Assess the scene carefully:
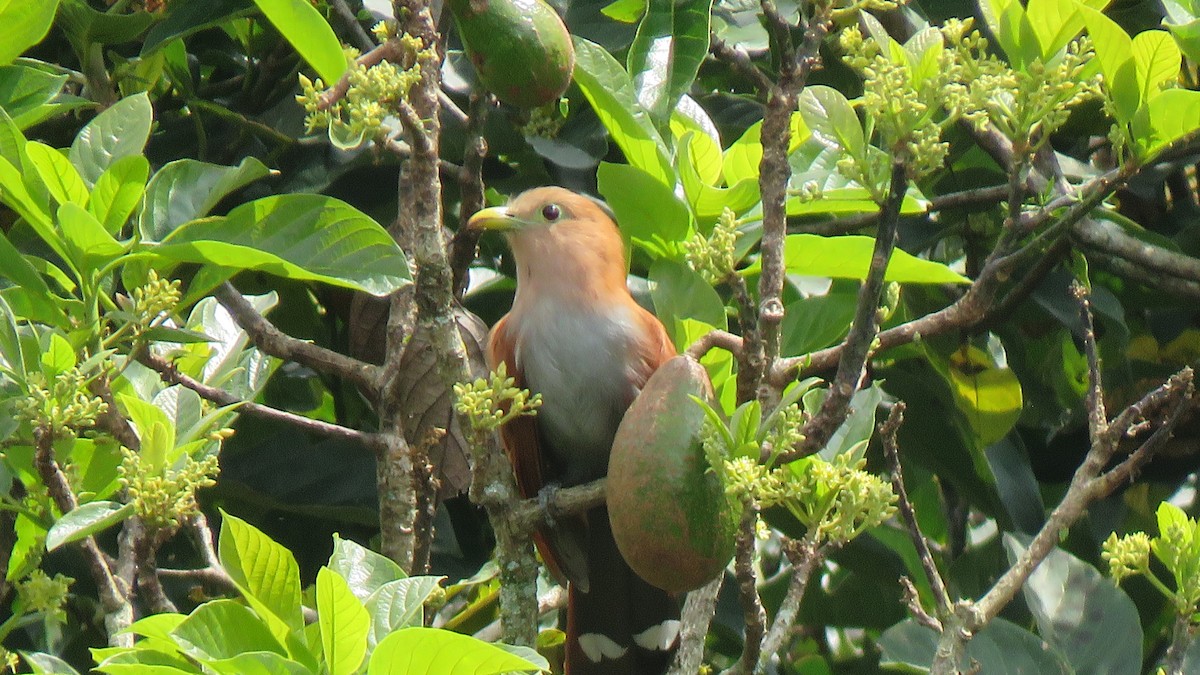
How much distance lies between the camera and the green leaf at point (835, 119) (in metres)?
2.02

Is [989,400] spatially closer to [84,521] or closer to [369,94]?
[369,94]

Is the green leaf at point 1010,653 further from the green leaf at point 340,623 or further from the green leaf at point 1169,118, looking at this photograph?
the green leaf at point 340,623

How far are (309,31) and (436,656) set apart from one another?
1082 mm

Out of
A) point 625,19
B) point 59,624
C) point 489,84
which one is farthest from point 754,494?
point 59,624

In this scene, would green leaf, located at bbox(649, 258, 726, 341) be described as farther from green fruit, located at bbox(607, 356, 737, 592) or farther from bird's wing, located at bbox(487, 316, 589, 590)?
bird's wing, located at bbox(487, 316, 589, 590)

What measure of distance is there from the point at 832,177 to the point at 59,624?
7.16ft

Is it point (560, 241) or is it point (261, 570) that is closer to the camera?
point (261, 570)

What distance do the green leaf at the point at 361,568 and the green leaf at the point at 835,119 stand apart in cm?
99

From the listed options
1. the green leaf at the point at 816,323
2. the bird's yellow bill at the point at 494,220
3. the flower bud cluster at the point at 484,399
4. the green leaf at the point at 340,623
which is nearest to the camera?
the green leaf at the point at 340,623

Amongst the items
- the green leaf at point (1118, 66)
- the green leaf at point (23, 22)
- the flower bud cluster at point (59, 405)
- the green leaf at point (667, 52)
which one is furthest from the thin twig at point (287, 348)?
the green leaf at point (1118, 66)

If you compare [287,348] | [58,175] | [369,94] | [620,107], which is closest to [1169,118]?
[620,107]

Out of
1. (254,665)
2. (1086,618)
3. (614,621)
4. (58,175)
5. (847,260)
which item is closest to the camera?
(254,665)

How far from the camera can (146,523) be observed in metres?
2.23

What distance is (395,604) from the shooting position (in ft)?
6.94
